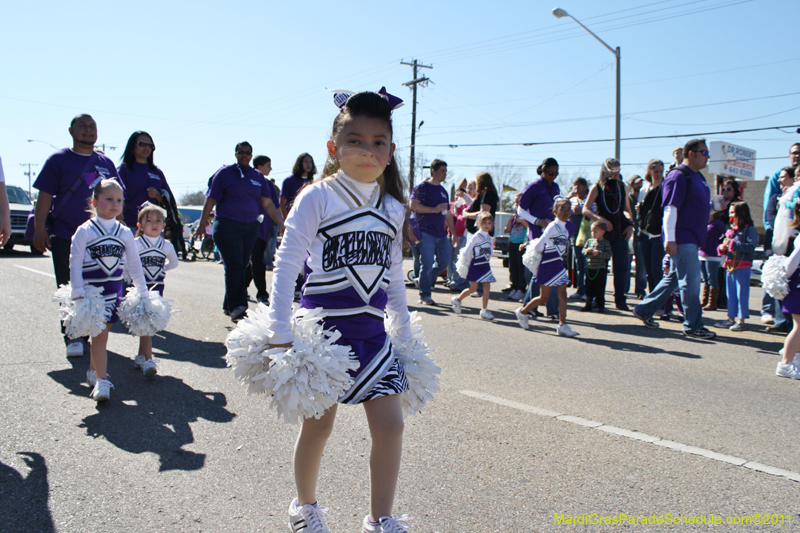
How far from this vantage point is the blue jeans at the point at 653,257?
8.95m

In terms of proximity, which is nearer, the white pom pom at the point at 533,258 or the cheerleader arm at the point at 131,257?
the cheerleader arm at the point at 131,257

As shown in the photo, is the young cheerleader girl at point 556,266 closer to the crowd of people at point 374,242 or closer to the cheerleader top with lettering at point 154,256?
the crowd of people at point 374,242

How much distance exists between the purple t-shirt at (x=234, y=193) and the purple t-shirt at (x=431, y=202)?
281cm

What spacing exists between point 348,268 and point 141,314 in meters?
2.88

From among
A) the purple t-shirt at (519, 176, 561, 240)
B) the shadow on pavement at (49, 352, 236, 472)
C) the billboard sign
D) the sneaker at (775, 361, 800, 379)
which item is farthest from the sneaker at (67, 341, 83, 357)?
the billboard sign

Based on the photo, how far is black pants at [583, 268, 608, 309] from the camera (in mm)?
9070

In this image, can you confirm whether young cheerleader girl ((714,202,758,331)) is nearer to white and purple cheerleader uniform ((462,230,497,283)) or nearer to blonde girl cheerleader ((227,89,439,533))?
white and purple cheerleader uniform ((462,230,497,283))

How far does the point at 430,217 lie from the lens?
9.34m

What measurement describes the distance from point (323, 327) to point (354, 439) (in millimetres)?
1508

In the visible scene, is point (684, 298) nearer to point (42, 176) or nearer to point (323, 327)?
point (323, 327)

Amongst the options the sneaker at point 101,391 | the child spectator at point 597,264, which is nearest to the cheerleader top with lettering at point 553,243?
the child spectator at point 597,264

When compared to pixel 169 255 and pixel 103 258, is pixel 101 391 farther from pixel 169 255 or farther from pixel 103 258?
pixel 169 255

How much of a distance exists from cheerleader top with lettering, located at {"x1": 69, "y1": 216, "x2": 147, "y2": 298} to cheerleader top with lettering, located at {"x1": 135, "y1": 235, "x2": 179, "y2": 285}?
3.64 ft

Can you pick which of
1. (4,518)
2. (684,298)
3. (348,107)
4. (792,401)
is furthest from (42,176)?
(684,298)
